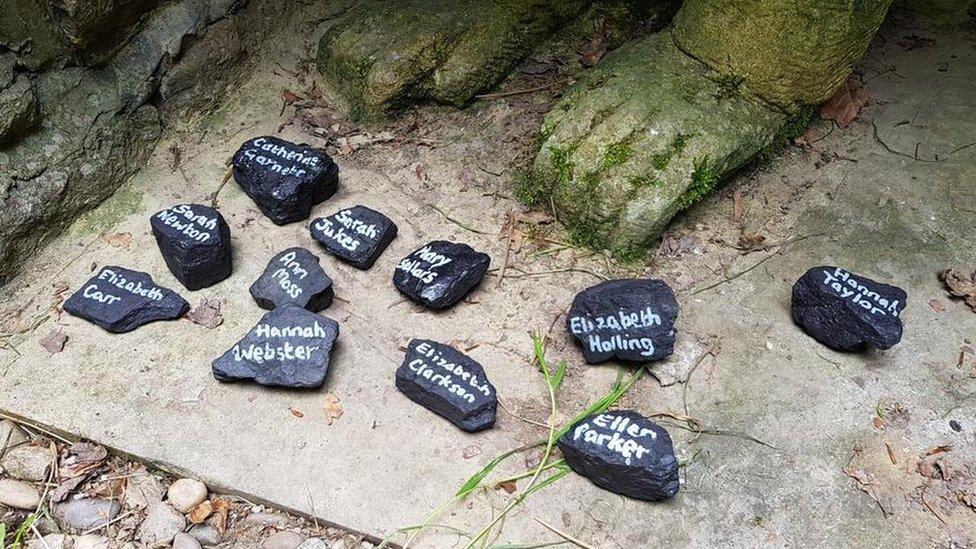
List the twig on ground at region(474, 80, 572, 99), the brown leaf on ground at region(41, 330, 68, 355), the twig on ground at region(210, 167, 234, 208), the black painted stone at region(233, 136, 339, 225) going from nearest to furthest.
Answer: the brown leaf on ground at region(41, 330, 68, 355) → the black painted stone at region(233, 136, 339, 225) → the twig on ground at region(210, 167, 234, 208) → the twig on ground at region(474, 80, 572, 99)

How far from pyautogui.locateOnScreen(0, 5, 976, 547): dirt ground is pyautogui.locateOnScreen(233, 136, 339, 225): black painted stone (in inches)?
2.6

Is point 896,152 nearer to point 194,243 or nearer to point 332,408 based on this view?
point 332,408

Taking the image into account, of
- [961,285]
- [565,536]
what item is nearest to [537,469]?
[565,536]

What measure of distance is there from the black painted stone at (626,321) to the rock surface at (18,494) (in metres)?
1.66

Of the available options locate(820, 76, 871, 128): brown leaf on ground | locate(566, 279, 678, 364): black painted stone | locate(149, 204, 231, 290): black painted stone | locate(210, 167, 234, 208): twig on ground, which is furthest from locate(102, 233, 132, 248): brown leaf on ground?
locate(820, 76, 871, 128): brown leaf on ground

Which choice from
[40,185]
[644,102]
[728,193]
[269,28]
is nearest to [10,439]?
[40,185]

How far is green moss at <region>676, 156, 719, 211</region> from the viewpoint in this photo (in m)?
2.87

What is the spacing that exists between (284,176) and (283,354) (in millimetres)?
782

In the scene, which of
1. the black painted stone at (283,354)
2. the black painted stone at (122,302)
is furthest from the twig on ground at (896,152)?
the black painted stone at (122,302)

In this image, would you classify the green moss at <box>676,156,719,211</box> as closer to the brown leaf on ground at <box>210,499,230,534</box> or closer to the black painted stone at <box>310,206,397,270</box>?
the black painted stone at <box>310,206,397,270</box>

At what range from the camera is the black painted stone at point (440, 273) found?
8.83 feet

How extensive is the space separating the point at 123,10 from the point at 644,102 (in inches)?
78.2

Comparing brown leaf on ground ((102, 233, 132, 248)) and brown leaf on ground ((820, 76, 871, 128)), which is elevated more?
brown leaf on ground ((102, 233, 132, 248))

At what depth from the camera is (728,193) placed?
3.11 meters
